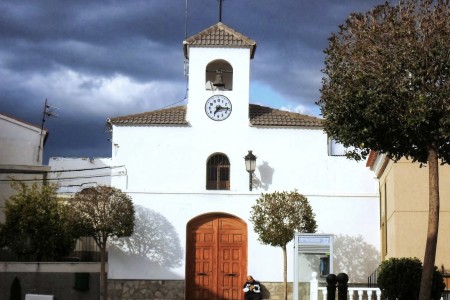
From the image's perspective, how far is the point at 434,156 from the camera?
15773 mm

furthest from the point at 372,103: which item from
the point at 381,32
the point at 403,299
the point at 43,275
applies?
the point at 43,275

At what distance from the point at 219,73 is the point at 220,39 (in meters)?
1.18

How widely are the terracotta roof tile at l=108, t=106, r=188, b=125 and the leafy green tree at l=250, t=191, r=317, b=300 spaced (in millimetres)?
4517

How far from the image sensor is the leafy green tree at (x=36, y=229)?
3028 cm

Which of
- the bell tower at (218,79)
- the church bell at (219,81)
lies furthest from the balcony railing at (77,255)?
the church bell at (219,81)

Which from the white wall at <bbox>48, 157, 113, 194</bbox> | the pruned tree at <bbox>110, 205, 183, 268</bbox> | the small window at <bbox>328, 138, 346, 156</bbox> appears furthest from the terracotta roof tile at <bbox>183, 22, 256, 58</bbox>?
the white wall at <bbox>48, 157, 113, 194</bbox>

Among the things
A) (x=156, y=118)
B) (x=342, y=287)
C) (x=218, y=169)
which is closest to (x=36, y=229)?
(x=156, y=118)

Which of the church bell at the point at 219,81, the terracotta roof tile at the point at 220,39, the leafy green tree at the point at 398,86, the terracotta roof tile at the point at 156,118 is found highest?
the terracotta roof tile at the point at 220,39

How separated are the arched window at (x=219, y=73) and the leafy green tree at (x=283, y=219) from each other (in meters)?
5.12

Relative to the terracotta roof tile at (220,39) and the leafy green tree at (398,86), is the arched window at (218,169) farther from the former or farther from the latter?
the leafy green tree at (398,86)

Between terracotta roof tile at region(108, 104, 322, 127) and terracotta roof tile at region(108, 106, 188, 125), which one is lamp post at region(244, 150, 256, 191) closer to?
terracotta roof tile at region(108, 104, 322, 127)

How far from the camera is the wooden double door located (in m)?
29.6

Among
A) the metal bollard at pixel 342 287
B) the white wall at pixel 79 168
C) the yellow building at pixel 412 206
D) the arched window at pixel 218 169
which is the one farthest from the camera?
the white wall at pixel 79 168

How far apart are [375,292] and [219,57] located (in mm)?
12113
